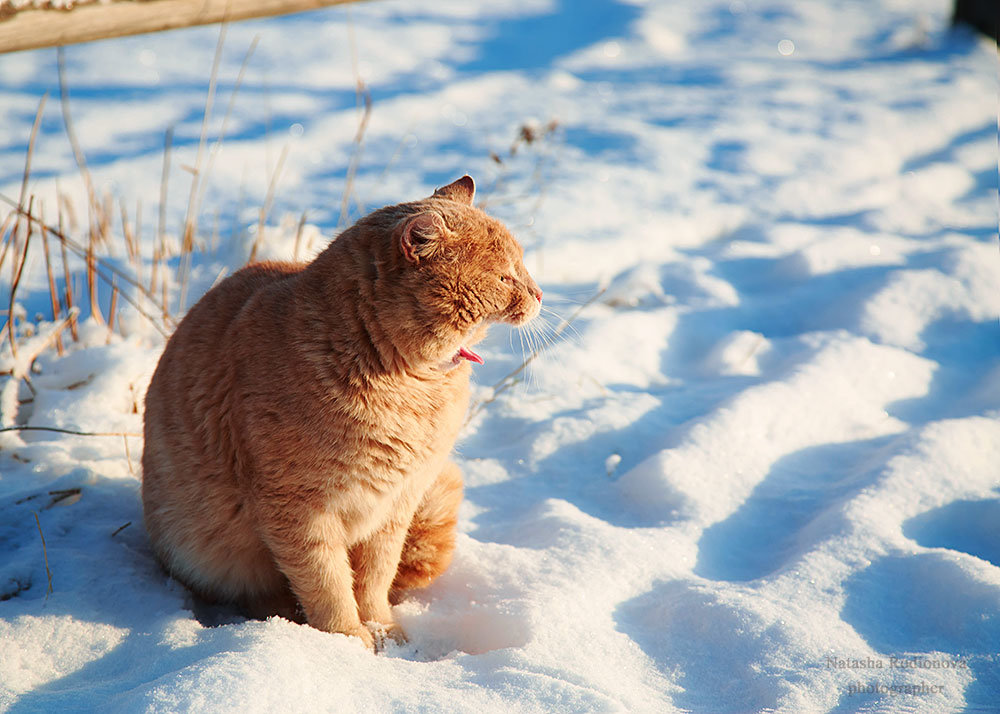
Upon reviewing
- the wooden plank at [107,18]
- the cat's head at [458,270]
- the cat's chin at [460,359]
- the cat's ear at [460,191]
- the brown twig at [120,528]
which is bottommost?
the brown twig at [120,528]

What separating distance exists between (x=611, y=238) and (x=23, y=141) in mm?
3715

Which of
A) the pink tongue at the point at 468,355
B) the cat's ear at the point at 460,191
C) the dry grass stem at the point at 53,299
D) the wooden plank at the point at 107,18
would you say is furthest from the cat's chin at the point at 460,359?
the dry grass stem at the point at 53,299

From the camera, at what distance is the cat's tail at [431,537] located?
7.13 feet

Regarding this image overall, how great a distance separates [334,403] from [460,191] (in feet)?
2.11

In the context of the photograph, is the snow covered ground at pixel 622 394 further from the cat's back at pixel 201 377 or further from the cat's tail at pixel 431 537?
the cat's back at pixel 201 377

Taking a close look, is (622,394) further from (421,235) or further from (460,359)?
(421,235)

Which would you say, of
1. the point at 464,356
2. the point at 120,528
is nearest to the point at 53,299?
the point at 120,528

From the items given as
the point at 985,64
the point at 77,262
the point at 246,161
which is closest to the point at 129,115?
the point at 246,161

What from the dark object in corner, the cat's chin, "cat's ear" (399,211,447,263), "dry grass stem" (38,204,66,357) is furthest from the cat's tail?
the dark object in corner

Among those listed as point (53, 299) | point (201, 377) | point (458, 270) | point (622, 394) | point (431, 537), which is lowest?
point (622, 394)

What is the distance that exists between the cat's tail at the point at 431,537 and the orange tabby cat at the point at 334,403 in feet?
0.41

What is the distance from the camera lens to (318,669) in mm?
1661

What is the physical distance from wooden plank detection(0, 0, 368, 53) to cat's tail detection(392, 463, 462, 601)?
5.91 ft

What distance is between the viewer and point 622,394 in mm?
3096
